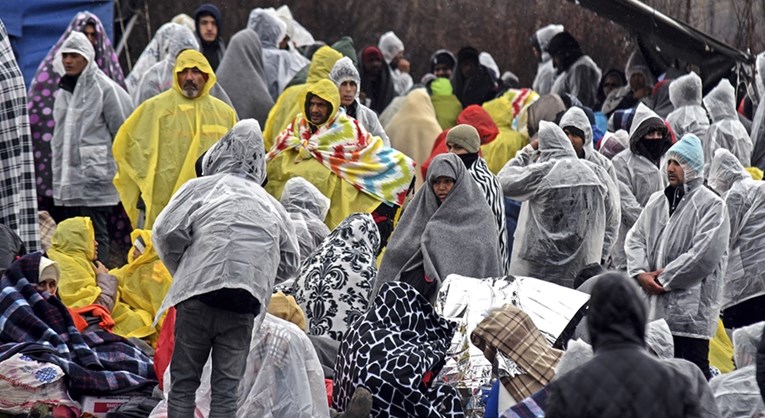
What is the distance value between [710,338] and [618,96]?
259 inches

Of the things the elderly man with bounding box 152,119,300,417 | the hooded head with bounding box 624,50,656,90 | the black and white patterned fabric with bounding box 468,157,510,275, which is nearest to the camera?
the elderly man with bounding box 152,119,300,417

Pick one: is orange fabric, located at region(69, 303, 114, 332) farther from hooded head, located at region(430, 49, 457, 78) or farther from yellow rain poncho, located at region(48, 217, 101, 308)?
hooded head, located at region(430, 49, 457, 78)

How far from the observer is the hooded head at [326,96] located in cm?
1310

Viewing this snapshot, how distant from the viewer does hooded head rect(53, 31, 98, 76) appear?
1361 centimetres

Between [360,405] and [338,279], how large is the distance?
2396mm

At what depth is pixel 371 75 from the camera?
1822 cm

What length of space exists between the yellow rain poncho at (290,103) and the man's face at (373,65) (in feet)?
11.0

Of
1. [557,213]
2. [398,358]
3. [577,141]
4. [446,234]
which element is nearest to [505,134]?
[577,141]

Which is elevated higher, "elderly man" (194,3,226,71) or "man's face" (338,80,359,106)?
"man's face" (338,80,359,106)

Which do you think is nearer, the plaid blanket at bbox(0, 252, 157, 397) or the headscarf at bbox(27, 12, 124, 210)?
the plaid blanket at bbox(0, 252, 157, 397)

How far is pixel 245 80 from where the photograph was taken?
15.6 metres

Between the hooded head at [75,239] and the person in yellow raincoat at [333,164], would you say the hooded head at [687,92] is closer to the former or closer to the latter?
the person in yellow raincoat at [333,164]

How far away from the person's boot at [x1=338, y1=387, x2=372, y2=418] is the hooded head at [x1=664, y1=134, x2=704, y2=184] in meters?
2.92

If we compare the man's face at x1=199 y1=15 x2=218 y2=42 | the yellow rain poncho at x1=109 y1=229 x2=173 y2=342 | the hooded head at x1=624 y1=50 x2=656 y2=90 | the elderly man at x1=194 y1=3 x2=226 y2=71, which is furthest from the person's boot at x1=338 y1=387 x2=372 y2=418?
the hooded head at x1=624 y1=50 x2=656 y2=90
